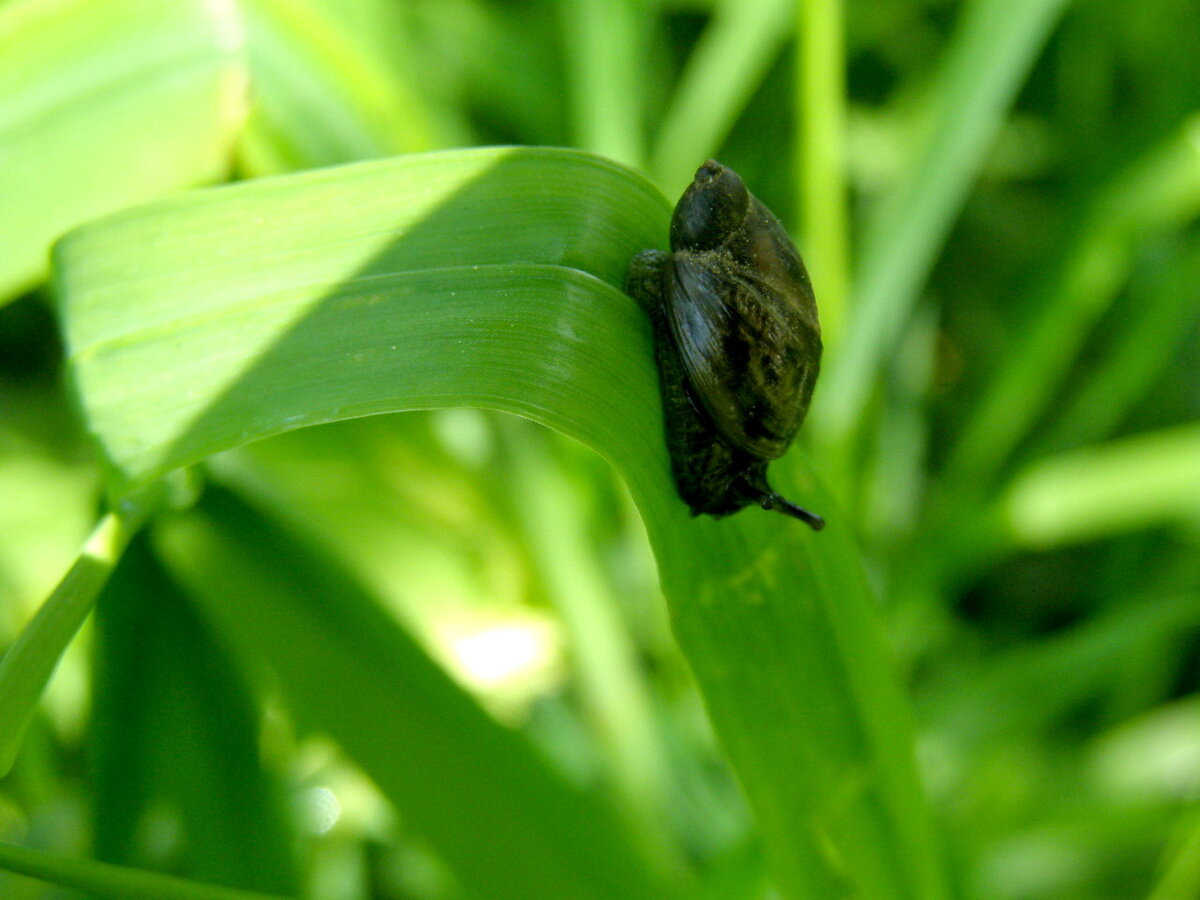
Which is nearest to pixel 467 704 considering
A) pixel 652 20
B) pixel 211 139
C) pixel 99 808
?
pixel 99 808

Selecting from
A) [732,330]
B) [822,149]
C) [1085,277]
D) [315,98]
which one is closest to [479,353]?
[732,330]

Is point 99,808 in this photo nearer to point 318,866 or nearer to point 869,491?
point 318,866

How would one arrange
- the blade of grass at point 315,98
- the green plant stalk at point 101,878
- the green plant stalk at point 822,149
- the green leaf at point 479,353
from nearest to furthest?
the green plant stalk at point 101,878, the green leaf at point 479,353, the blade of grass at point 315,98, the green plant stalk at point 822,149

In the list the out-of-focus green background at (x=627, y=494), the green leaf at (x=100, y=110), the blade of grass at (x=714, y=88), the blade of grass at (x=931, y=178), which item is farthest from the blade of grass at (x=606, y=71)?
the green leaf at (x=100, y=110)

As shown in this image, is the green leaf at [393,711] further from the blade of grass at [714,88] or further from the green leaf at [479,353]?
the blade of grass at [714,88]

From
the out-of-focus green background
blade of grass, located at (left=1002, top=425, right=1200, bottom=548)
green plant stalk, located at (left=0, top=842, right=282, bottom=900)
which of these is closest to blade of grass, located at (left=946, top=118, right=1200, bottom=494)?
the out-of-focus green background

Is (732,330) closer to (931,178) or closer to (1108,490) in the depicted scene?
(931,178)

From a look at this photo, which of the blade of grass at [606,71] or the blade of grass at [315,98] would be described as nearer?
the blade of grass at [315,98]
